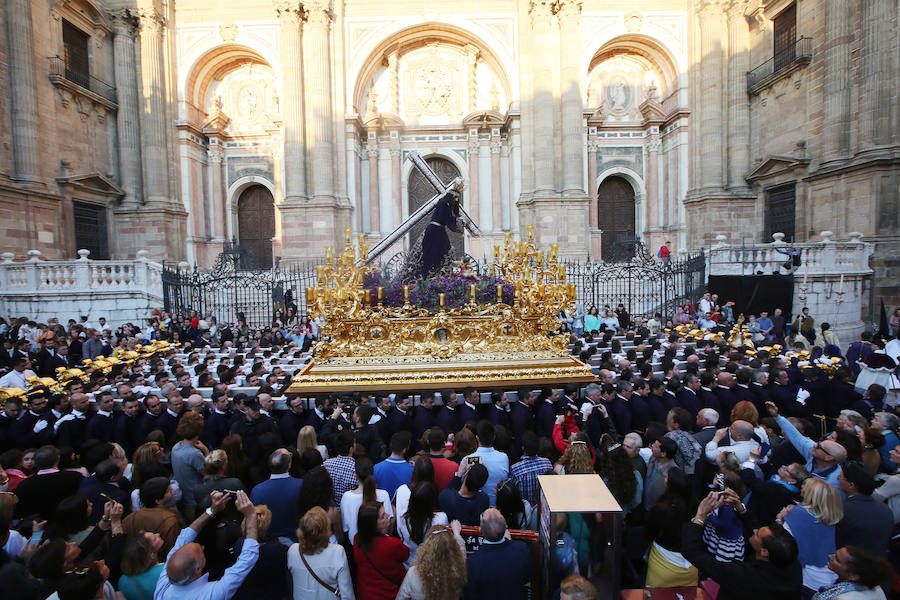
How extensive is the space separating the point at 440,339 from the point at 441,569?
17.8 feet

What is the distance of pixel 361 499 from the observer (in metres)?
4.05

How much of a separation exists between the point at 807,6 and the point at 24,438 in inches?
970

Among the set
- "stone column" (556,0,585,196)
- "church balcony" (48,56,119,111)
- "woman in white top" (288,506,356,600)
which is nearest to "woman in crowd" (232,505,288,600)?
"woman in white top" (288,506,356,600)

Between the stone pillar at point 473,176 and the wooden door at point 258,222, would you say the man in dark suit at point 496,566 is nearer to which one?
the stone pillar at point 473,176

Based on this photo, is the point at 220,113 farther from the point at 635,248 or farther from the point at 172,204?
the point at 635,248

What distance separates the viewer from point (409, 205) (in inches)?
1013

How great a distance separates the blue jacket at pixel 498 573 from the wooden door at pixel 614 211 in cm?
2406

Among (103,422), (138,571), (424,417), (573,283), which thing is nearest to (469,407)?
(424,417)

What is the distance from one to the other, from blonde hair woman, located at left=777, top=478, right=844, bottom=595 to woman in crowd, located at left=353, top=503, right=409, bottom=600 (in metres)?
2.61

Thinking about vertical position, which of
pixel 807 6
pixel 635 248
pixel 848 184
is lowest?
pixel 635 248

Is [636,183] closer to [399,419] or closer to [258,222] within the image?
[258,222]

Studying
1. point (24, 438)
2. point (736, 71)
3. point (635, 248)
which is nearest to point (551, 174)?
point (635, 248)

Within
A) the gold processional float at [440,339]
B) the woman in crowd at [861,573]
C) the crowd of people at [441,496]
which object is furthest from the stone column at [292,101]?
the woman in crowd at [861,573]

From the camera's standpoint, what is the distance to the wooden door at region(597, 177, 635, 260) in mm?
25891
